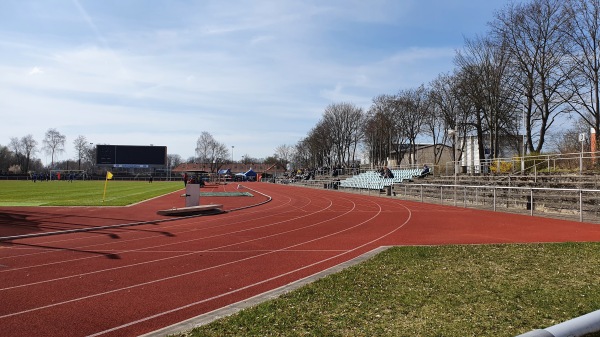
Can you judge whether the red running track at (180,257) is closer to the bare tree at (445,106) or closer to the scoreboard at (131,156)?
the bare tree at (445,106)

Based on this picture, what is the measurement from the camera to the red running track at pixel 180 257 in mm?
5914

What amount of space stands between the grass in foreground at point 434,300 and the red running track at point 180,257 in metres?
1.21

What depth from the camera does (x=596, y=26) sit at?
27.0 metres

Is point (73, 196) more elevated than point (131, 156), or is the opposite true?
point (131, 156)

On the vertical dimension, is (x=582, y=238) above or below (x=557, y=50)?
below

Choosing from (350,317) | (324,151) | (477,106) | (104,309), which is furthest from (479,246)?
(324,151)

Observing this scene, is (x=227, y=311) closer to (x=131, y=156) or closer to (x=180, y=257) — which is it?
(x=180, y=257)

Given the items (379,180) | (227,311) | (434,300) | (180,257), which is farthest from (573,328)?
(379,180)

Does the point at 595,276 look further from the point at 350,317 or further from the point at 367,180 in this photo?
the point at 367,180

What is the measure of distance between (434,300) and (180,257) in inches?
240

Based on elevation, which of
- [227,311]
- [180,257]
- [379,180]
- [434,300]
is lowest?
[180,257]

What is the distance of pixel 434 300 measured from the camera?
562 centimetres

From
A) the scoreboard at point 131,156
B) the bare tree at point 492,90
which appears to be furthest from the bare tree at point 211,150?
the bare tree at point 492,90

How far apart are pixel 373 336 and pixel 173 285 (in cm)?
414
